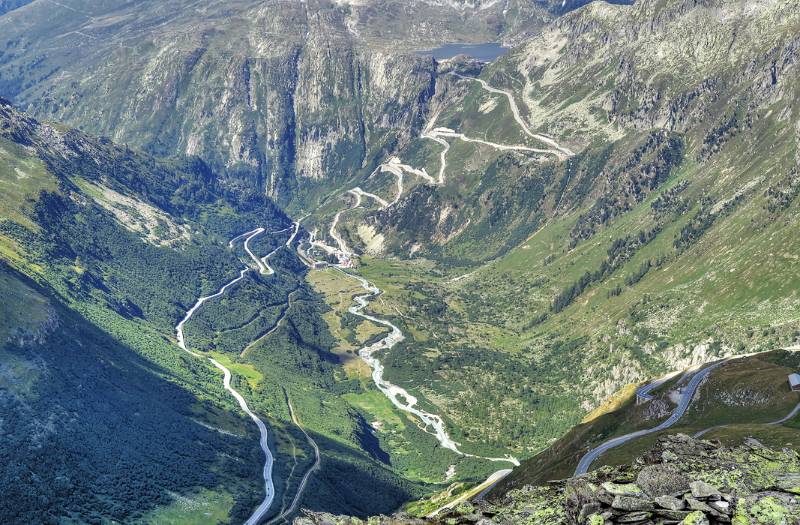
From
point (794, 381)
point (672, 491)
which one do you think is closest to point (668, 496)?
point (672, 491)

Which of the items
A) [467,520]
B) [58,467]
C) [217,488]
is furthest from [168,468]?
[467,520]

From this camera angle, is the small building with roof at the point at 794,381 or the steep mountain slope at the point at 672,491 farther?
the small building with roof at the point at 794,381

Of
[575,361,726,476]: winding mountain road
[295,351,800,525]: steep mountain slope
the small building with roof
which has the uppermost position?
[295,351,800,525]: steep mountain slope

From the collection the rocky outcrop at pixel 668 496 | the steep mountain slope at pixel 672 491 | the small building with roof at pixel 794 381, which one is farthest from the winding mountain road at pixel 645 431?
the rocky outcrop at pixel 668 496

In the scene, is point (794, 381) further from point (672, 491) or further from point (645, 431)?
point (672, 491)

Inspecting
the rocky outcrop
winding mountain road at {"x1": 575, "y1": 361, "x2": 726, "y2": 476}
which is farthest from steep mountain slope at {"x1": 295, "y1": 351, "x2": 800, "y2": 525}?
winding mountain road at {"x1": 575, "y1": 361, "x2": 726, "y2": 476}

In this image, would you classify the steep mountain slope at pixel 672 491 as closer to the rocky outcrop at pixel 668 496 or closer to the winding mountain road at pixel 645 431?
the rocky outcrop at pixel 668 496

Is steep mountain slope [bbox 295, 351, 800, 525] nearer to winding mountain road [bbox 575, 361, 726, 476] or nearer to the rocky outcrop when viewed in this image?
the rocky outcrop
